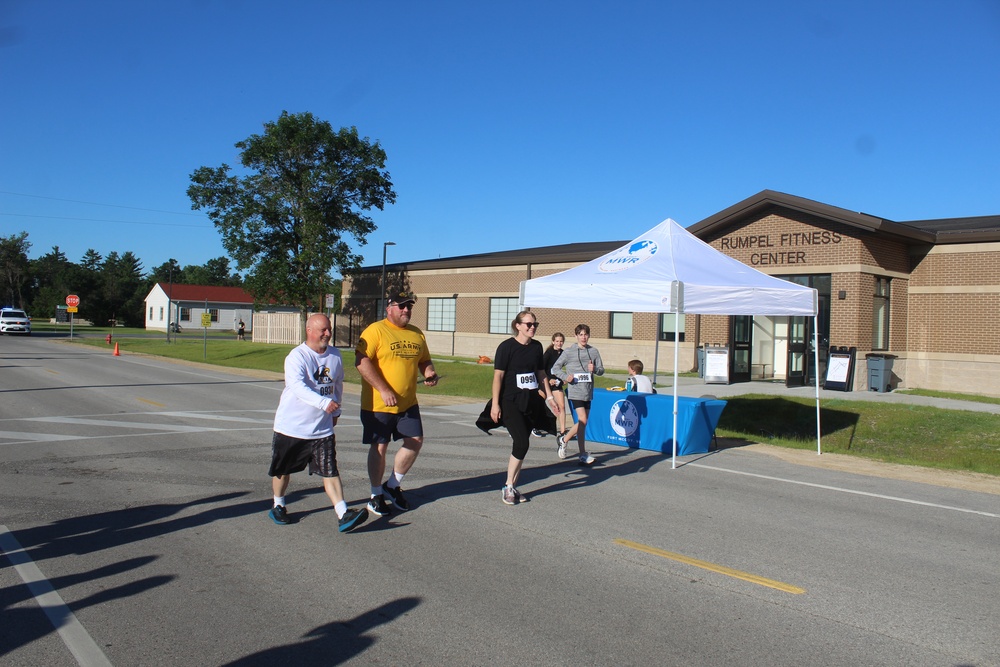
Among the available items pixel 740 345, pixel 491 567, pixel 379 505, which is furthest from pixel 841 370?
pixel 491 567

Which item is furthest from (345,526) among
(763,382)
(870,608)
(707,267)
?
(763,382)

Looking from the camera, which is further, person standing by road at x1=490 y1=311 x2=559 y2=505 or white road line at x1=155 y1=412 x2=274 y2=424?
white road line at x1=155 y1=412 x2=274 y2=424

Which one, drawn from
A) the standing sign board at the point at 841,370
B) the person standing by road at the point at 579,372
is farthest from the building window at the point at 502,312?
the person standing by road at the point at 579,372

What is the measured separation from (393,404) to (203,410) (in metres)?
9.87

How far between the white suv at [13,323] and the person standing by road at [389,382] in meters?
59.9

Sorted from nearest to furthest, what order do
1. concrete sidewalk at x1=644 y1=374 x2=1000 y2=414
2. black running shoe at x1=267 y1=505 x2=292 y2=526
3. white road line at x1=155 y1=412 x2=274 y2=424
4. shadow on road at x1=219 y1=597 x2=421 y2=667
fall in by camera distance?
shadow on road at x1=219 y1=597 x2=421 y2=667
black running shoe at x1=267 y1=505 x2=292 y2=526
white road line at x1=155 y1=412 x2=274 y2=424
concrete sidewalk at x1=644 y1=374 x2=1000 y2=414

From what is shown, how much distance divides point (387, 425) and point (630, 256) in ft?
21.7

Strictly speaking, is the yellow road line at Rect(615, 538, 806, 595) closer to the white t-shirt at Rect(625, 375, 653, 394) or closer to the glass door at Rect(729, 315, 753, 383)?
the white t-shirt at Rect(625, 375, 653, 394)

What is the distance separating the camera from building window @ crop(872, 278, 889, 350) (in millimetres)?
20891

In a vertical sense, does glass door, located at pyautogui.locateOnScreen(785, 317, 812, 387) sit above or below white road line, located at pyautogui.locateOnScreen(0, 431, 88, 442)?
above

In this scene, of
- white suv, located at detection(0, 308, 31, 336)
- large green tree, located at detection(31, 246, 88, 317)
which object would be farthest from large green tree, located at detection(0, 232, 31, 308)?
white suv, located at detection(0, 308, 31, 336)

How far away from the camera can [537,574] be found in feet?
17.8

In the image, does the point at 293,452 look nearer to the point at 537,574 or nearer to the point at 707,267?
the point at 537,574

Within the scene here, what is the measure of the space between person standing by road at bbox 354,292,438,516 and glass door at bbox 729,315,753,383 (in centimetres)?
1672
